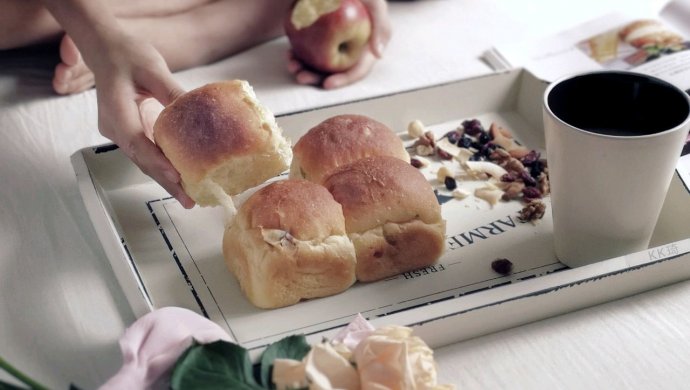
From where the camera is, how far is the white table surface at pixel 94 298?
70 cm

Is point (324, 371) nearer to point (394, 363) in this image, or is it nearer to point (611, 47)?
point (394, 363)

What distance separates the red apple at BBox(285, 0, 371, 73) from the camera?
3.98 feet

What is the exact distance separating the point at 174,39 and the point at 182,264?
0.50 meters

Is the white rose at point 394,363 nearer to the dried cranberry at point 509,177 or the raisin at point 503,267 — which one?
the raisin at point 503,267

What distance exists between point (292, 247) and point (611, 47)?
0.70 metres

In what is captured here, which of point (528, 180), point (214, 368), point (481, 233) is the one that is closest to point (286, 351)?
point (214, 368)

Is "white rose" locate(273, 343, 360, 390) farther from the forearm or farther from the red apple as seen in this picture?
the red apple

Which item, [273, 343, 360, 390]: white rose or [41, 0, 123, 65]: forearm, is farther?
[41, 0, 123, 65]: forearm

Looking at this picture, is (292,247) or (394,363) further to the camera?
(292,247)

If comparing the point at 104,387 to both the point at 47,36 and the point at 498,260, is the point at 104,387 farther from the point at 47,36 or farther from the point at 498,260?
the point at 47,36

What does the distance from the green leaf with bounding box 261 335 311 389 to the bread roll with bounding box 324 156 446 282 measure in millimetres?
148

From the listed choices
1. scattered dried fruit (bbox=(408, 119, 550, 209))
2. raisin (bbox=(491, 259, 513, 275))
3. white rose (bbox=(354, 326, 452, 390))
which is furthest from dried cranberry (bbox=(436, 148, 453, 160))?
white rose (bbox=(354, 326, 452, 390))

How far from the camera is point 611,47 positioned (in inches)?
49.0

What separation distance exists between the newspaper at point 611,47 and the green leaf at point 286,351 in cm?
65
